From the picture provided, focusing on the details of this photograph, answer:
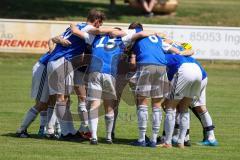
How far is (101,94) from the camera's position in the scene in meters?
12.1

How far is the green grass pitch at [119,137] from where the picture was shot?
11.1 metres

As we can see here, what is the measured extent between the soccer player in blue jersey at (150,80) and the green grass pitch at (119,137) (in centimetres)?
48

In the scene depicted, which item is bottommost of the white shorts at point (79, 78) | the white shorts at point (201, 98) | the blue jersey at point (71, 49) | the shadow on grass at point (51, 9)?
the white shorts at point (201, 98)

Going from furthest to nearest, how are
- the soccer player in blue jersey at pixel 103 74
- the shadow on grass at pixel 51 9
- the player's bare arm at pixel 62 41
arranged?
the shadow on grass at pixel 51 9 → the player's bare arm at pixel 62 41 → the soccer player in blue jersey at pixel 103 74

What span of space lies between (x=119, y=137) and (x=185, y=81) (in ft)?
6.42

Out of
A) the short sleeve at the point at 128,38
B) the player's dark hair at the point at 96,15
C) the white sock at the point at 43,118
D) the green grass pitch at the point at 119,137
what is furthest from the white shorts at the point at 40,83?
the short sleeve at the point at 128,38

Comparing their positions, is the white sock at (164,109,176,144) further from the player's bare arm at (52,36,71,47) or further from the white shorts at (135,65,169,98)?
the player's bare arm at (52,36,71,47)

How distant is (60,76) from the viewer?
41.3 feet

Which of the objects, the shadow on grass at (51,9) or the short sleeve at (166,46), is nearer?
the short sleeve at (166,46)

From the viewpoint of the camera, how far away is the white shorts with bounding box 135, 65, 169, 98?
39.5ft

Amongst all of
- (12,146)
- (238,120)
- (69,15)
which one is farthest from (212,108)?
(69,15)

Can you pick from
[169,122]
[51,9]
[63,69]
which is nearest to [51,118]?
[63,69]

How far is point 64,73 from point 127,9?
29195 millimetres

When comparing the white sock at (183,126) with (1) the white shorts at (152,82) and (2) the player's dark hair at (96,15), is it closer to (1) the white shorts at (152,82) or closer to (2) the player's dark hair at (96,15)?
(1) the white shorts at (152,82)
